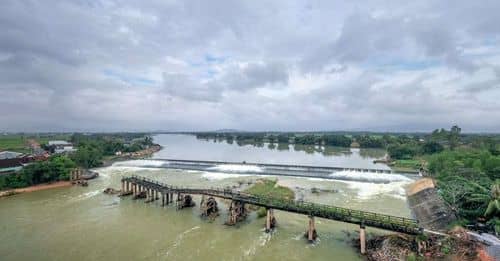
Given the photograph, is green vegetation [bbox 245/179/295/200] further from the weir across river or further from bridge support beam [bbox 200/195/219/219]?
the weir across river

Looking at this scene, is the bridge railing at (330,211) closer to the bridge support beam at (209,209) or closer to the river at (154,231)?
the bridge support beam at (209,209)

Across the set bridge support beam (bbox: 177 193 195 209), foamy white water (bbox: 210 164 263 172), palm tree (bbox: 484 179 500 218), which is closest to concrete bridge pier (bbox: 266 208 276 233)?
bridge support beam (bbox: 177 193 195 209)

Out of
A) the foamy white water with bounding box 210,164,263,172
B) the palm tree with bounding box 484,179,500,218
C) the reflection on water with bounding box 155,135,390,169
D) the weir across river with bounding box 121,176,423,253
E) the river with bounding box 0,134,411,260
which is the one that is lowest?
the river with bounding box 0,134,411,260

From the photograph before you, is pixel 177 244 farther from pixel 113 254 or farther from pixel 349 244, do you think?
pixel 349 244

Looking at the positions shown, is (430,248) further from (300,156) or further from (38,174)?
(300,156)

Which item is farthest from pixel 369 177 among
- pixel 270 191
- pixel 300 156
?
pixel 300 156

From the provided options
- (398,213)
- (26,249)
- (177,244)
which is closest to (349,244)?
(398,213)
